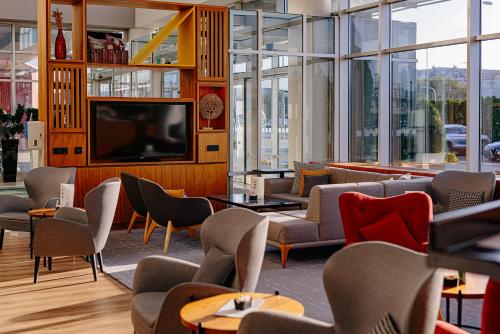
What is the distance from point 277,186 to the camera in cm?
997

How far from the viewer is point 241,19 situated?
10.8 metres

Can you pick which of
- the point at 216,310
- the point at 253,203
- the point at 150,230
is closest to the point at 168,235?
the point at 150,230

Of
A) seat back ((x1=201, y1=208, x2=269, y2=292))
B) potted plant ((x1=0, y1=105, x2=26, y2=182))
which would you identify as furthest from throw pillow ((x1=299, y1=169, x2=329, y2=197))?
potted plant ((x1=0, y1=105, x2=26, y2=182))

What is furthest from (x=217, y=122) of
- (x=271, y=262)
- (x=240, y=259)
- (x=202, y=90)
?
(x=240, y=259)

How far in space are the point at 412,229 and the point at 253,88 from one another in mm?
5835

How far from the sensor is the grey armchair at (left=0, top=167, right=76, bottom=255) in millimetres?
8040

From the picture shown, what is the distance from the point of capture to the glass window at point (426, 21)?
898 cm

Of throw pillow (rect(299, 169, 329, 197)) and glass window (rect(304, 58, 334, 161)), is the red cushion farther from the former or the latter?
glass window (rect(304, 58, 334, 161))

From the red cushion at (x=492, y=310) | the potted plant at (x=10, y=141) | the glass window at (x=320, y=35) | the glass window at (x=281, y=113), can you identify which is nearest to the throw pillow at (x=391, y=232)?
the red cushion at (x=492, y=310)

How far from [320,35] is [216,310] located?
8.71m

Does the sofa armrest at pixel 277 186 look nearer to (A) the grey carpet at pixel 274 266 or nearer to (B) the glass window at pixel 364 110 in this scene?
(A) the grey carpet at pixel 274 266

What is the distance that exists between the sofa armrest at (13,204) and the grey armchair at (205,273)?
437cm

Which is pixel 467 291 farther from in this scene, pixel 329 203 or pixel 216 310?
pixel 329 203

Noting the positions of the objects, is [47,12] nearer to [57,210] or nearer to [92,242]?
[57,210]
